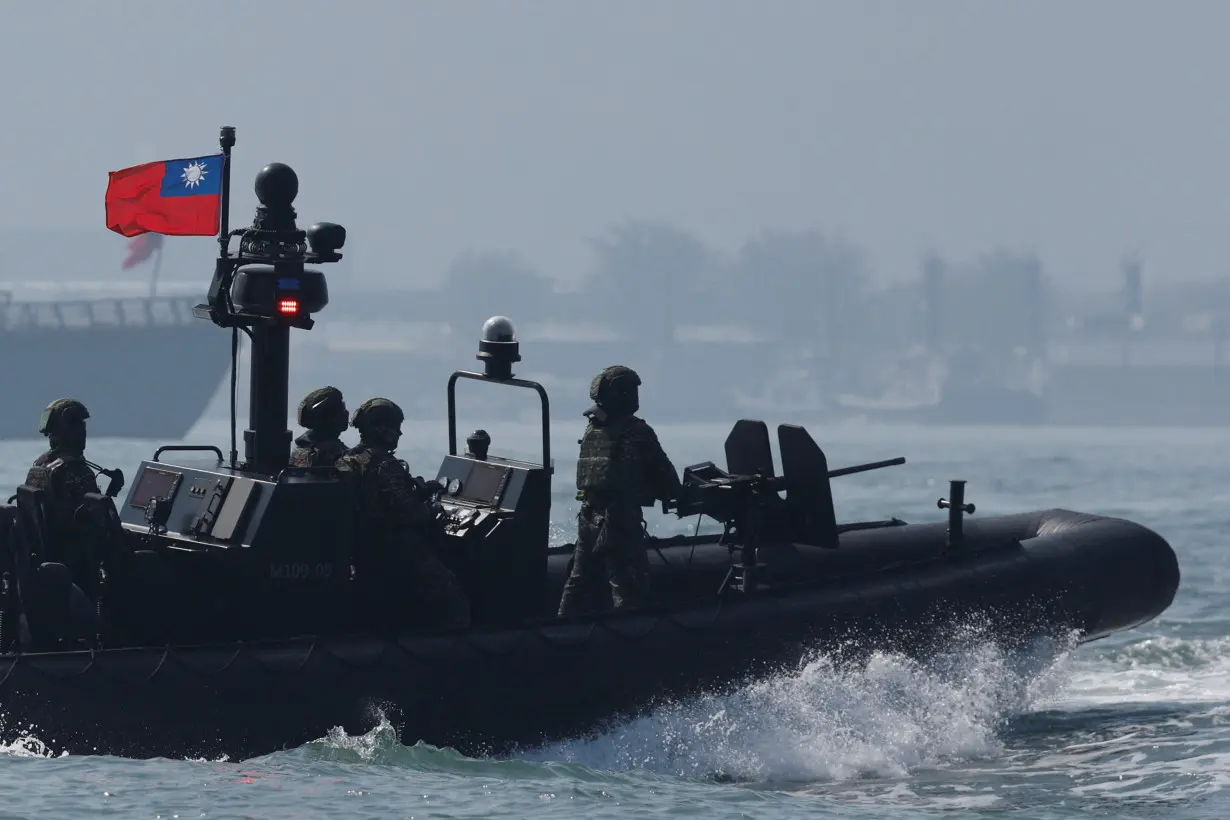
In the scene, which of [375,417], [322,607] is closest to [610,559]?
[375,417]

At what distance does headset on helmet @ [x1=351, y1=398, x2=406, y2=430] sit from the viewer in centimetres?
1162

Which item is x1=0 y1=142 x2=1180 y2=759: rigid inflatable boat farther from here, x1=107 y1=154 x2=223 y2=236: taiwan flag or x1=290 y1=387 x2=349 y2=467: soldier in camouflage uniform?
x1=107 y1=154 x2=223 y2=236: taiwan flag

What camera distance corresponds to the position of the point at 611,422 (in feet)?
40.7

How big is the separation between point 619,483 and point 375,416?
160 cm

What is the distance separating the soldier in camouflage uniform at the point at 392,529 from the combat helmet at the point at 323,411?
0.13 metres

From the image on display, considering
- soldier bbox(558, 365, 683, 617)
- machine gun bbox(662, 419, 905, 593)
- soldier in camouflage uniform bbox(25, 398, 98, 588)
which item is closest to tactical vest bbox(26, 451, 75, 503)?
soldier in camouflage uniform bbox(25, 398, 98, 588)

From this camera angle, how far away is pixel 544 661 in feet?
37.7

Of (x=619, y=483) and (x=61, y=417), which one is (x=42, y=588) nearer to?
(x=61, y=417)

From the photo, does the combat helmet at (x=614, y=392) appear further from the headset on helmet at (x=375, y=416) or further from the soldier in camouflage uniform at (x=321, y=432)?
the soldier in camouflage uniform at (x=321, y=432)

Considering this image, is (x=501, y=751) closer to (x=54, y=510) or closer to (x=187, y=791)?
(x=187, y=791)

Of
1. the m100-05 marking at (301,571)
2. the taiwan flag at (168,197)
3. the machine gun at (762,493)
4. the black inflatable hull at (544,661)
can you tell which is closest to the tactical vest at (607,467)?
the machine gun at (762,493)

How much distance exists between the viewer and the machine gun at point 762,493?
504 inches

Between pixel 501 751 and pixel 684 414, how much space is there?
186190mm

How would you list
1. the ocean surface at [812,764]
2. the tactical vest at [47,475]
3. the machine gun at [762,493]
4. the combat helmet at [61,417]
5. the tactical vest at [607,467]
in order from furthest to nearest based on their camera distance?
the machine gun at [762,493], the tactical vest at [607,467], the combat helmet at [61,417], the tactical vest at [47,475], the ocean surface at [812,764]
